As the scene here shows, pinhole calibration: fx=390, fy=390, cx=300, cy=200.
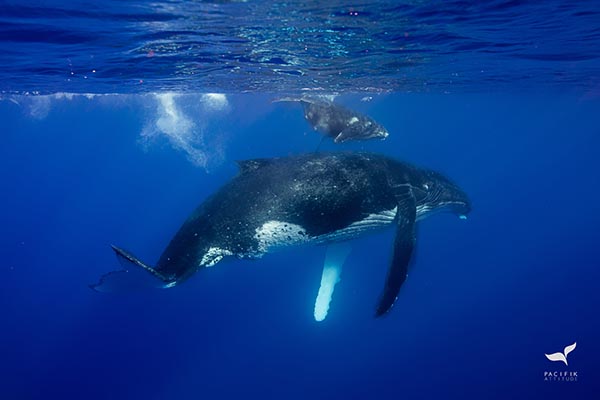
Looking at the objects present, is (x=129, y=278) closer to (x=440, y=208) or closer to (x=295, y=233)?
(x=295, y=233)

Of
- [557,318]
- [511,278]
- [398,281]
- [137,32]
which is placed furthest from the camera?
[511,278]

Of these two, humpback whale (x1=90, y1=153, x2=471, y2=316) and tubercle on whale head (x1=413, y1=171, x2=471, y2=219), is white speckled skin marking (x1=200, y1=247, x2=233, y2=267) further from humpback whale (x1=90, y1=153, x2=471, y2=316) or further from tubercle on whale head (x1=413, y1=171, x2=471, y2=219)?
tubercle on whale head (x1=413, y1=171, x2=471, y2=219)

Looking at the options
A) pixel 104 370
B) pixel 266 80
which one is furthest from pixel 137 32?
pixel 104 370

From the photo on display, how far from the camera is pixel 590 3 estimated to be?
10664mm

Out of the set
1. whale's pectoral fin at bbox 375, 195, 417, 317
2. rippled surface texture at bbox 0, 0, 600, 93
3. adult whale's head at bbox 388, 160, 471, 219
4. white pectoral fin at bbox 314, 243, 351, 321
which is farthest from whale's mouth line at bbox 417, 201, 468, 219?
rippled surface texture at bbox 0, 0, 600, 93

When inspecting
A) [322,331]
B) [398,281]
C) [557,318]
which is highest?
[398,281]

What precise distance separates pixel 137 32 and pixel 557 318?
34480 mm

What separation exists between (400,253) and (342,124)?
20.0 ft

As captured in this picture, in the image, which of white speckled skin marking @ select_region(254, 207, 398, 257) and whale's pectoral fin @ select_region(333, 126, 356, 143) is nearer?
white speckled skin marking @ select_region(254, 207, 398, 257)

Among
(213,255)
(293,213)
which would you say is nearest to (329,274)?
(293,213)

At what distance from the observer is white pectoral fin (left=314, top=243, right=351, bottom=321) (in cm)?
1066

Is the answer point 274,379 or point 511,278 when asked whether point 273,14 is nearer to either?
point 274,379

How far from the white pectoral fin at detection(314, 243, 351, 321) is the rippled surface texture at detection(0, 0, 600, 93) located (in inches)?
253

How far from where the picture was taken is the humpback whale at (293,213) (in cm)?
667
